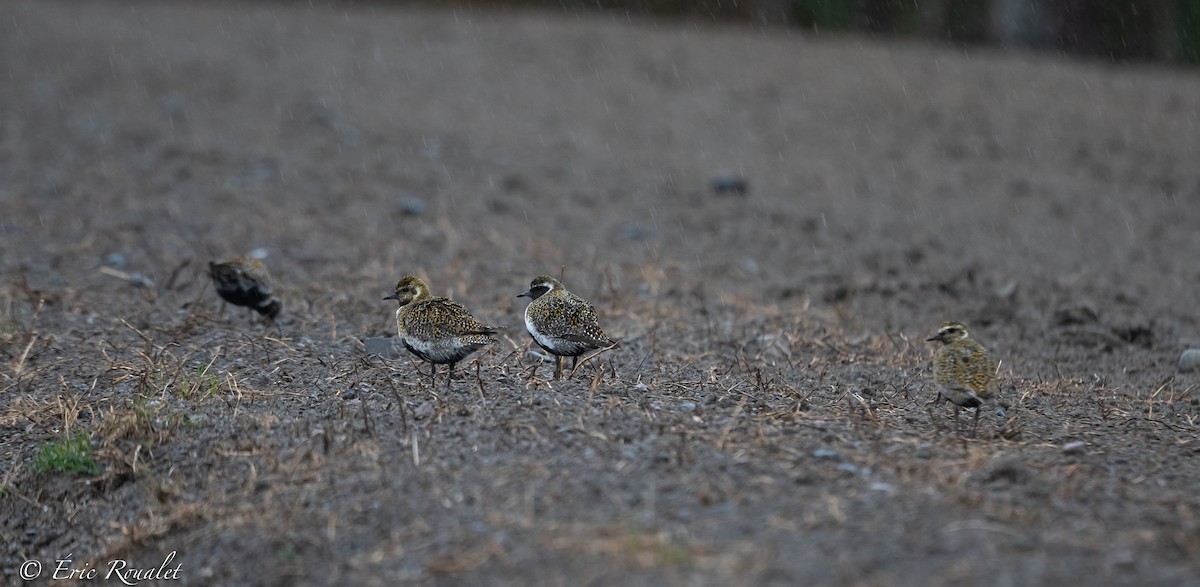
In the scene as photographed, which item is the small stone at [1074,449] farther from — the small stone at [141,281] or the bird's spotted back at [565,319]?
the small stone at [141,281]

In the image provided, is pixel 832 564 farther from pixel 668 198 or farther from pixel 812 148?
pixel 812 148

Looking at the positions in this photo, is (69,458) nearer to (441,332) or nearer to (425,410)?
(425,410)

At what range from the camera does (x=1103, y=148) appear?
597 inches

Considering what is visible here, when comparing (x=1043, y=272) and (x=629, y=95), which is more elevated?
(x=629, y=95)

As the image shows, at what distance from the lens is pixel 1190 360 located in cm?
819

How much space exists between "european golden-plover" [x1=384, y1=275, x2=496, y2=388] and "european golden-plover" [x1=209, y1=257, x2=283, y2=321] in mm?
1434

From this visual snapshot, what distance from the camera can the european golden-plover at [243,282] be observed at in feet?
24.7

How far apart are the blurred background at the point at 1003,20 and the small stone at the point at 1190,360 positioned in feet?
43.2

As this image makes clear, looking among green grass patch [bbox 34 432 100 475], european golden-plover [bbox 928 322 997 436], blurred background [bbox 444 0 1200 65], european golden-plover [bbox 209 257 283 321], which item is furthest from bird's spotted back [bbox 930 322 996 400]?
blurred background [bbox 444 0 1200 65]

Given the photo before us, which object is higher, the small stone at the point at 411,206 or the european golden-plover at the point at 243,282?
the european golden-plover at the point at 243,282

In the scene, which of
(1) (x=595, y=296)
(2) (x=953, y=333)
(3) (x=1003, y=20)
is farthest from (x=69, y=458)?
(3) (x=1003, y=20)

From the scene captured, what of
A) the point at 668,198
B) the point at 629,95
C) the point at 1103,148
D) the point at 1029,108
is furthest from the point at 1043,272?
the point at 629,95

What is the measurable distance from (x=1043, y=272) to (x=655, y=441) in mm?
6583

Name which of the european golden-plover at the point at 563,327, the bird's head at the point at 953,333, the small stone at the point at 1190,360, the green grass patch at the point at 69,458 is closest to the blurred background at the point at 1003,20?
the small stone at the point at 1190,360
